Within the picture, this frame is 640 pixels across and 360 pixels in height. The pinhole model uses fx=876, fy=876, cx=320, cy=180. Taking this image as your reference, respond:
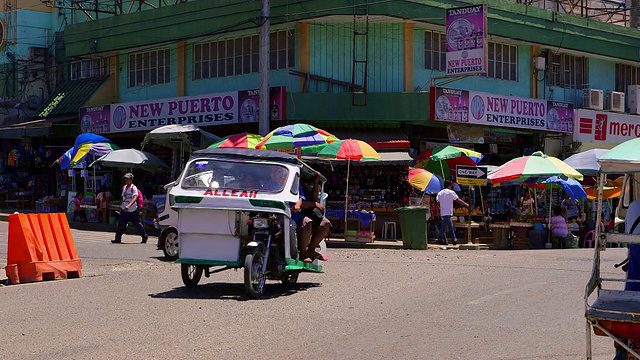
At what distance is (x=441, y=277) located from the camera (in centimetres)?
1415

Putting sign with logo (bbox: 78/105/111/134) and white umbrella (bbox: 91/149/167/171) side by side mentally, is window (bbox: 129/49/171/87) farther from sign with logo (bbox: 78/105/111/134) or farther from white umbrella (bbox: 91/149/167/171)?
white umbrella (bbox: 91/149/167/171)

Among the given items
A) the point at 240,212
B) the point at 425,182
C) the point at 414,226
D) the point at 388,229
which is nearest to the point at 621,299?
the point at 240,212

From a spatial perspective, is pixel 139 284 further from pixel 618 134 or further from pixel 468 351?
pixel 618 134

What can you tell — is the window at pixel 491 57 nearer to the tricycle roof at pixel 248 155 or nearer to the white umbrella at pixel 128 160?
the white umbrella at pixel 128 160

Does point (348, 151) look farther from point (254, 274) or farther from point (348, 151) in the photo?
point (254, 274)

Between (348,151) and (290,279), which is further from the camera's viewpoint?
(348,151)

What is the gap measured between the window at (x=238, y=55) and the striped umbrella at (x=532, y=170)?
27.5ft

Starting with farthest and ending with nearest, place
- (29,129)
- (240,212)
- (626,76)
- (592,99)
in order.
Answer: (626,76), (29,129), (592,99), (240,212)

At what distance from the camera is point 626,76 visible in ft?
118

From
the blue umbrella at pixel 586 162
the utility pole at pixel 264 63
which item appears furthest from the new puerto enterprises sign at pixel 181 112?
the blue umbrella at pixel 586 162

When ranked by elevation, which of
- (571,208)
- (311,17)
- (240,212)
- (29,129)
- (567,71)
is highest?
(311,17)

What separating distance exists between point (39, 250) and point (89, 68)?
23.2 meters

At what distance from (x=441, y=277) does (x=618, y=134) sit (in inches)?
887

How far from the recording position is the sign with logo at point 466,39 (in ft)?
86.4
